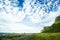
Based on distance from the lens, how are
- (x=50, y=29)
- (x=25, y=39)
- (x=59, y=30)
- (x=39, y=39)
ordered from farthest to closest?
(x=50, y=29), (x=59, y=30), (x=39, y=39), (x=25, y=39)

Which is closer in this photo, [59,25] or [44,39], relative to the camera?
[44,39]

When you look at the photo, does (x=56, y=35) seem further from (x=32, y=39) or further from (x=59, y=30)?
(x=59, y=30)

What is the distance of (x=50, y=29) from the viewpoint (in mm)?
86688

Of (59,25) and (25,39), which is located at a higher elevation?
(59,25)

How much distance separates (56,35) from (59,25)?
69.0 feet

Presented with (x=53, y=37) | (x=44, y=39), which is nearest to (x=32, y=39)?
(x=44, y=39)

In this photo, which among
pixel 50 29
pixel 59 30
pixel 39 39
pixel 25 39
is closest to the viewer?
pixel 25 39

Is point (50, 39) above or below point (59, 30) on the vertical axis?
below

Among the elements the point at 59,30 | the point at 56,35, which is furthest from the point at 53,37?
the point at 59,30

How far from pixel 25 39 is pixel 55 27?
30304 mm

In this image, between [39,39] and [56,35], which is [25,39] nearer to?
[39,39]

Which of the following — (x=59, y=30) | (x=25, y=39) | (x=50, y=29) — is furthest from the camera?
(x=50, y=29)

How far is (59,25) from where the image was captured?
8206 centimetres

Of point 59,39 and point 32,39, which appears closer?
point 59,39
